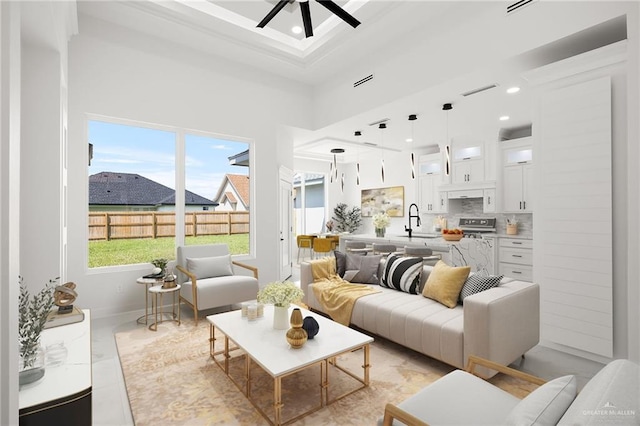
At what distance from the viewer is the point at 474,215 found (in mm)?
6531

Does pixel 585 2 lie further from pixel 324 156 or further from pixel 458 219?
pixel 324 156

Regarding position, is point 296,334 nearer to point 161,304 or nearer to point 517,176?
point 161,304

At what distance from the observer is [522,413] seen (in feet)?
3.48

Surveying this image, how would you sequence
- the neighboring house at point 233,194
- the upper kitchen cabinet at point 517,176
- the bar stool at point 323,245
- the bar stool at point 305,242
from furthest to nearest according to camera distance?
1. the bar stool at point 305,242
2. the bar stool at point 323,245
3. the upper kitchen cabinet at point 517,176
4. the neighboring house at point 233,194

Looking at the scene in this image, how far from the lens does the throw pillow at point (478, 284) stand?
278 cm

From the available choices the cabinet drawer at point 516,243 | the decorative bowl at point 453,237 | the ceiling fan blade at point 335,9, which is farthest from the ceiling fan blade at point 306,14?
the cabinet drawer at point 516,243

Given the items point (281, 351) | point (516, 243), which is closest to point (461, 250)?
point (516, 243)

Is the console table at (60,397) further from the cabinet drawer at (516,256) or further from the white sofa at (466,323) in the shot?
the cabinet drawer at (516,256)

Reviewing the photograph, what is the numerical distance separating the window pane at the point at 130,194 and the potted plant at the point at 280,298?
8.48 feet

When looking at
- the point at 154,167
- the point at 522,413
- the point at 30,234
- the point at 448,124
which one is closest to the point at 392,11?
the point at 448,124

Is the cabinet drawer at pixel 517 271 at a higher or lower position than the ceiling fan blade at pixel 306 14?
lower

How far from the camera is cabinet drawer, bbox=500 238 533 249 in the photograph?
543 centimetres

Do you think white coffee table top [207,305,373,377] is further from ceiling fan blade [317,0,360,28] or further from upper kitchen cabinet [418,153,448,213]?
upper kitchen cabinet [418,153,448,213]

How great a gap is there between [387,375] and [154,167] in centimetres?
387
